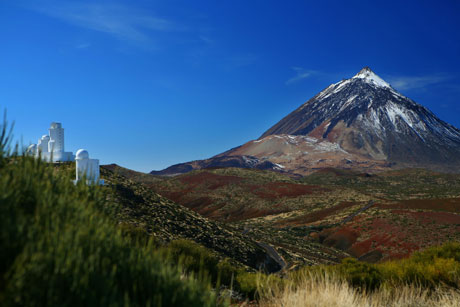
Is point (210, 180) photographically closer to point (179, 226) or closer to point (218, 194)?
point (218, 194)

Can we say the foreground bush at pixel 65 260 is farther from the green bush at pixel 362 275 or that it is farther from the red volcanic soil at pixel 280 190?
the red volcanic soil at pixel 280 190

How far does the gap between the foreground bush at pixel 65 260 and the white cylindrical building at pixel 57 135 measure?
1749 centimetres

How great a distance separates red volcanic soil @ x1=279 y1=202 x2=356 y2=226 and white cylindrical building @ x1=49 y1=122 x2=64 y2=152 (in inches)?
1747

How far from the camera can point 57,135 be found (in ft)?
69.5

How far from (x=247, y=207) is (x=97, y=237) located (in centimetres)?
7055

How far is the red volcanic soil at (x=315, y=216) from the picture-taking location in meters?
59.8

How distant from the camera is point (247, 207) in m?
73.6

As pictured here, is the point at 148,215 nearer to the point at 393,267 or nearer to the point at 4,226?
the point at 393,267

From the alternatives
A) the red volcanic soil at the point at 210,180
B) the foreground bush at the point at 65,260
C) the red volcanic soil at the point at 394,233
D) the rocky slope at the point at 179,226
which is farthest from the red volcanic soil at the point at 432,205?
the foreground bush at the point at 65,260

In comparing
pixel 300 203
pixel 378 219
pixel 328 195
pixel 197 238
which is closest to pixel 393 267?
pixel 197 238

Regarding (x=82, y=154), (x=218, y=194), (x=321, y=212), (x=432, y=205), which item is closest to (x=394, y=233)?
(x=321, y=212)

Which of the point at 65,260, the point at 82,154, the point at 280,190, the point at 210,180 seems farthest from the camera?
the point at 210,180

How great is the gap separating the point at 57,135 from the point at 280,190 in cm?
6486

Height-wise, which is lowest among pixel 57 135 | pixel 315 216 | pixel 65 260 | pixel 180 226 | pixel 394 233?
pixel 394 233
